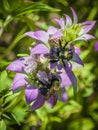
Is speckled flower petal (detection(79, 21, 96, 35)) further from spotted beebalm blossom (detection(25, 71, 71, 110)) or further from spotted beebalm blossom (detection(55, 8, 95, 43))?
spotted beebalm blossom (detection(25, 71, 71, 110))

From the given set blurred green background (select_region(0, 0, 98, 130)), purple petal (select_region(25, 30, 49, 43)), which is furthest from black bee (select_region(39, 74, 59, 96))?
blurred green background (select_region(0, 0, 98, 130))

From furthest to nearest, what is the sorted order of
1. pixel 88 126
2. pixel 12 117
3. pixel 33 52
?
pixel 88 126 < pixel 12 117 < pixel 33 52

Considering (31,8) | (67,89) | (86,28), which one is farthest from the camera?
(67,89)

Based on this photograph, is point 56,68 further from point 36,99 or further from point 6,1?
point 6,1

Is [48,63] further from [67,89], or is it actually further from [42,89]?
[67,89]

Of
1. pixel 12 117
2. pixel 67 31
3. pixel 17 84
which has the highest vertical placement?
pixel 67 31

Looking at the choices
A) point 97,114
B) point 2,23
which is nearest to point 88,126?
point 97,114

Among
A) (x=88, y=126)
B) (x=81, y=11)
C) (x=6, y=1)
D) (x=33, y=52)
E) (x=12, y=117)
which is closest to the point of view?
(x=33, y=52)

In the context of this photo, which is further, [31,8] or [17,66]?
[31,8]

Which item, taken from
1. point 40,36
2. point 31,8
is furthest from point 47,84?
point 31,8
